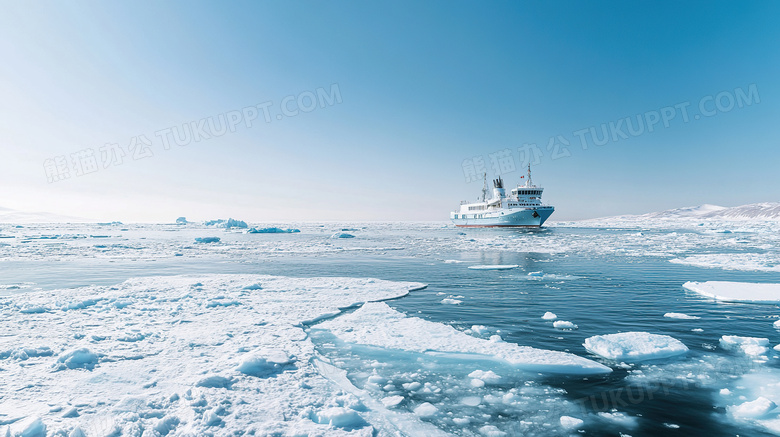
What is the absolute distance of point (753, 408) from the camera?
14.3 feet

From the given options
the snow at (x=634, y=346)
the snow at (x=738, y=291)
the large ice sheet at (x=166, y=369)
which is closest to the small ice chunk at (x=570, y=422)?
the large ice sheet at (x=166, y=369)

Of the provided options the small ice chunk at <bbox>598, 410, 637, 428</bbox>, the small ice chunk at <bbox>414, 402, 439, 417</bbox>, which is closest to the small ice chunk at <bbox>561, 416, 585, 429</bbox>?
the small ice chunk at <bbox>598, 410, 637, 428</bbox>

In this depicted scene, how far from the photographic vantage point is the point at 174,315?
920 centimetres

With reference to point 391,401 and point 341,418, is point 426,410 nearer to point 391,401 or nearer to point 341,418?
point 391,401

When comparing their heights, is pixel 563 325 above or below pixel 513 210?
below

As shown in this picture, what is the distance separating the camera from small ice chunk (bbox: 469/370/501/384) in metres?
5.52

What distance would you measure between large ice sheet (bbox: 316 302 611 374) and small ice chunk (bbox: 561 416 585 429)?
1672 mm

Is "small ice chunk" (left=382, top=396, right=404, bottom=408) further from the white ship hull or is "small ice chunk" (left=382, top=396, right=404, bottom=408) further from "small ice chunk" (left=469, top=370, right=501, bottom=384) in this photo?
the white ship hull

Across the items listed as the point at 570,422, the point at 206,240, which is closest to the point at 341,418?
the point at 570,422

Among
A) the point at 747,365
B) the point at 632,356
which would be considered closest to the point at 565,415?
the point at 632,356

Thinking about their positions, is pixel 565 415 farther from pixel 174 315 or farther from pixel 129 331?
pixel 174 315

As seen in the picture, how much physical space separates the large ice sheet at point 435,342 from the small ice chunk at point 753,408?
1533 mm

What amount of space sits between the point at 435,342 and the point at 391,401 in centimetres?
245

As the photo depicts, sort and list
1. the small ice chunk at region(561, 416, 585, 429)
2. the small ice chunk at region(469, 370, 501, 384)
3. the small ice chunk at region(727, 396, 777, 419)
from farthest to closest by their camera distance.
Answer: the small ice chunk at region(469, 370, 501, 384), the small ice chunk at region(727, 396, 777, 419), the small ice chunk at region(561, 416, 585, 429)
